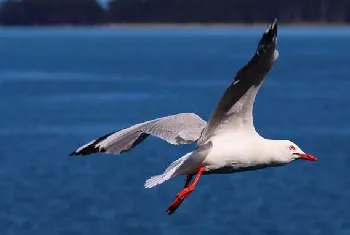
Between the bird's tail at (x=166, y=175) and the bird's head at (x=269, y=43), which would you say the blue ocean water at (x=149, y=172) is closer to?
the bird's tail at (x=166, y=175)

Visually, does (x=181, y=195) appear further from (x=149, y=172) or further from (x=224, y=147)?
(x=149, y=172)

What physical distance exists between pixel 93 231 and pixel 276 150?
56.0 ft

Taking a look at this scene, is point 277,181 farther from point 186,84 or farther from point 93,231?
point 186,84

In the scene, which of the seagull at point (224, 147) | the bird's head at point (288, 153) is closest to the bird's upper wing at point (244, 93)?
the seagull at point (224, 147)

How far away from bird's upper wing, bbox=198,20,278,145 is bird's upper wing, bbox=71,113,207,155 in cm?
23

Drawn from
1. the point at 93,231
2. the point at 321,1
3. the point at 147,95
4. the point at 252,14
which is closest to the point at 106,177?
the point at 93,231

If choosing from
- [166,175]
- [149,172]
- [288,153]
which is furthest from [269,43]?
[149,172]

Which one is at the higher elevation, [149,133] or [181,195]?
[149,133]

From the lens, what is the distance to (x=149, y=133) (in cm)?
1234

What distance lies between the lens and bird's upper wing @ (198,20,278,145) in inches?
425

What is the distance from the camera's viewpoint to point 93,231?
28562 mm

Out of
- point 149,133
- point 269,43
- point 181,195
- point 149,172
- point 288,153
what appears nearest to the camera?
point 269,43

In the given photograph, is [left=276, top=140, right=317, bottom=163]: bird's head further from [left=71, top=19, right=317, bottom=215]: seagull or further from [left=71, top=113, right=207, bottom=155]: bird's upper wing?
[left=71, top=113, right=207, bottom=155]: bird's upper wing

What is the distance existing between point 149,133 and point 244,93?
1.29 m
